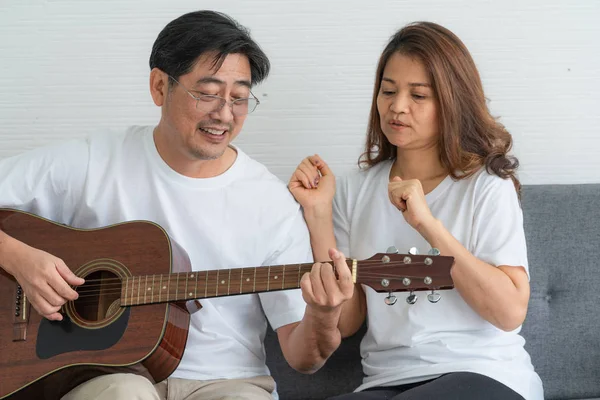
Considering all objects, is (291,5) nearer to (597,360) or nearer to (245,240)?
(245,240)

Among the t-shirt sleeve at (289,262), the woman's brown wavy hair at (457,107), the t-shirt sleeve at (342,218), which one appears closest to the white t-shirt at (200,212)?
the t-shirt sleeve at (289,262)

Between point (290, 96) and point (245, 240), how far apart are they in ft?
1.96

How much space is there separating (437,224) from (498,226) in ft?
0.56

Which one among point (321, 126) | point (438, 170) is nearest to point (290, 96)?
point (321, 126)

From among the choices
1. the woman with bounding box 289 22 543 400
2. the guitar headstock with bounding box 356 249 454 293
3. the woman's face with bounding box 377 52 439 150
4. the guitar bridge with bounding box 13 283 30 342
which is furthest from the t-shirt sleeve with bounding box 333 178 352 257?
the guitar bridge with bounding box 13 283 30 342

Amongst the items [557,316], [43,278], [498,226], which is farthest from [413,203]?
[43,278]

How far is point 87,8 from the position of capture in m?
2.46

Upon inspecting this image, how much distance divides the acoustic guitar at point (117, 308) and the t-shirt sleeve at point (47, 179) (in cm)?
18

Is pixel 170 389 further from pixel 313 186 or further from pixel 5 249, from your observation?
pixel 313 186

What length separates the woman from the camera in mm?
1861

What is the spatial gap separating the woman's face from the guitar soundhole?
2.49ft

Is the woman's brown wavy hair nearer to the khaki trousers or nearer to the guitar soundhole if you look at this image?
the khaki trousers

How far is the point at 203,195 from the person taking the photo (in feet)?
6.78

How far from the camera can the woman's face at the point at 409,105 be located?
201 centimetres
